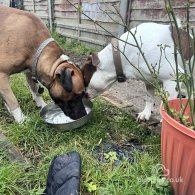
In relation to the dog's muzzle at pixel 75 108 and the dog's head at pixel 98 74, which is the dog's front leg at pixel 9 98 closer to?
the dog's muzzle at pixel 75 108

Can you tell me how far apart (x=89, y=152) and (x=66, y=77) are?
31.5 inches

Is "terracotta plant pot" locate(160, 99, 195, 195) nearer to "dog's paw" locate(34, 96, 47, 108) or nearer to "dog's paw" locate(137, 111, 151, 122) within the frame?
"dog's paw" locate(137, 111, 151, 122)

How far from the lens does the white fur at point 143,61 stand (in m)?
3.01

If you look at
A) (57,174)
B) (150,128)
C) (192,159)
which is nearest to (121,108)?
(150,128)

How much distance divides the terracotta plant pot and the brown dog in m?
1.37

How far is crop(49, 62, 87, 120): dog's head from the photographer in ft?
10.3

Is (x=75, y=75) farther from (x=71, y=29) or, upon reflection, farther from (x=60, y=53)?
(x=71, y=29)

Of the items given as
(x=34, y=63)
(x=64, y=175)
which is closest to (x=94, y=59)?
(x=34, y=63)

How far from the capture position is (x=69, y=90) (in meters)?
3.18

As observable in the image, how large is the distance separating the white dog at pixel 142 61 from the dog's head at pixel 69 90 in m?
0.17

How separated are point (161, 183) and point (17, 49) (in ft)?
7.04

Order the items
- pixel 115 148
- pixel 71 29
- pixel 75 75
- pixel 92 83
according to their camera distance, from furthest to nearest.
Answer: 1. pixel 71 29
2. pixel 92 83
3. pixel 75 75
4. pixel 115 148

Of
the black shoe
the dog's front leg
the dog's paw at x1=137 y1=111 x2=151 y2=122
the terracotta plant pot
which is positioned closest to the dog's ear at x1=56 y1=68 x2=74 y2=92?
the dog's front leg

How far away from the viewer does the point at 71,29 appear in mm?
8523
